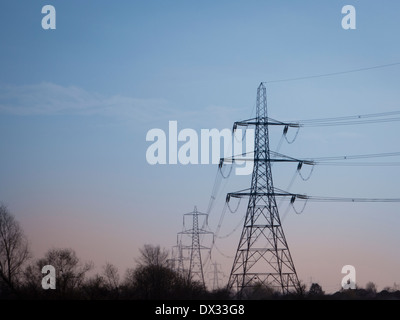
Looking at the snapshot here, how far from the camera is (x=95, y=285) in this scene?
79.1 metres

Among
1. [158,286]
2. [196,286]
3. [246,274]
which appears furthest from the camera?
[158,286]

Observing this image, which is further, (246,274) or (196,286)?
(196,286)

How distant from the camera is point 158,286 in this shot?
8031cm

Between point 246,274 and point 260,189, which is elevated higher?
point 260,189

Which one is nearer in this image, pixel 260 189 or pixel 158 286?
pixel 260 189

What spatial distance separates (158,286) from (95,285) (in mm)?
6287
